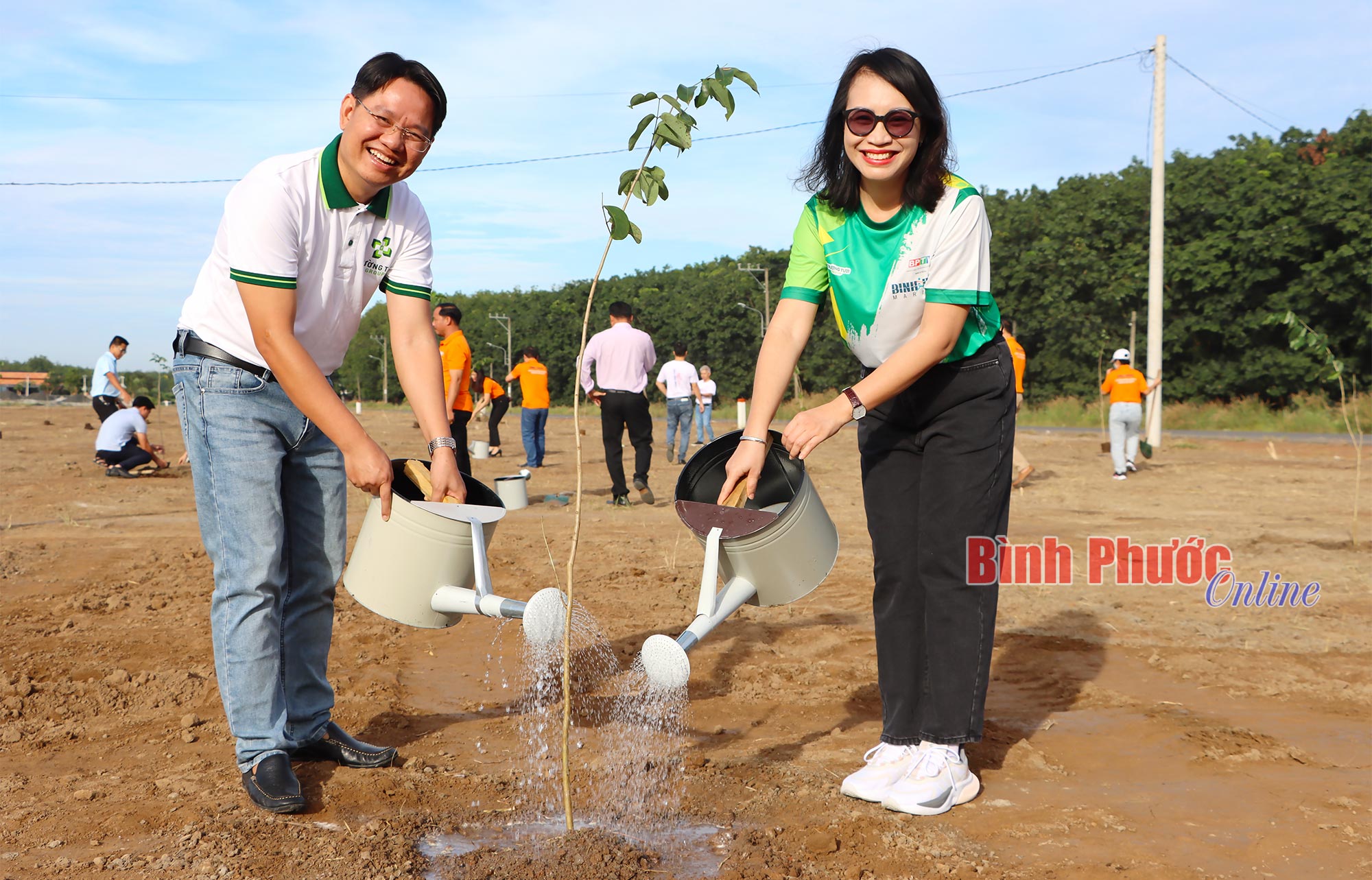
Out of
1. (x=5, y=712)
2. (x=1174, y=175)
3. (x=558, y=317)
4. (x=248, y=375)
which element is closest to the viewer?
(x=248, y=375)

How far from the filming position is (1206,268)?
28.3 m

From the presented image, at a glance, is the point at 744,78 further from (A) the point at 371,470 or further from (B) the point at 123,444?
(B) the point at 123,444

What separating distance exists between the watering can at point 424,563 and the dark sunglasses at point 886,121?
132 cm

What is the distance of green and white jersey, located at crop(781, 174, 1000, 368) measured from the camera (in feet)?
8.50

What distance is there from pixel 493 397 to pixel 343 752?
12.5 metres

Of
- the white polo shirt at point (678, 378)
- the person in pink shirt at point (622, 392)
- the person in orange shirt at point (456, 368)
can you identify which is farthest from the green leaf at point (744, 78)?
the white polo shirt at point (678, 378)

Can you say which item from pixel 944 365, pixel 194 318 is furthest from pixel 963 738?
pixel 194 318

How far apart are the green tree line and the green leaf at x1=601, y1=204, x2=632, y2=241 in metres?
20.0

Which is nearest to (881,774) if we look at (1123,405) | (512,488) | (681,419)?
(512,488)

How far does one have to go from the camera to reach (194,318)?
2.76m

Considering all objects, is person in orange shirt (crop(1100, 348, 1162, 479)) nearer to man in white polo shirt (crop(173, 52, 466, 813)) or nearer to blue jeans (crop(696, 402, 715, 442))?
blue jeans (crop(696, 402, 715, 442))

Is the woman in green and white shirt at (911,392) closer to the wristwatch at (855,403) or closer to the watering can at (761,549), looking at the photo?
the wristwatch at (855,403)

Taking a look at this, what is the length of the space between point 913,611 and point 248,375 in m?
1.85

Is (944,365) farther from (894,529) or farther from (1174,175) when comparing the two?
Result: (1174,175)
